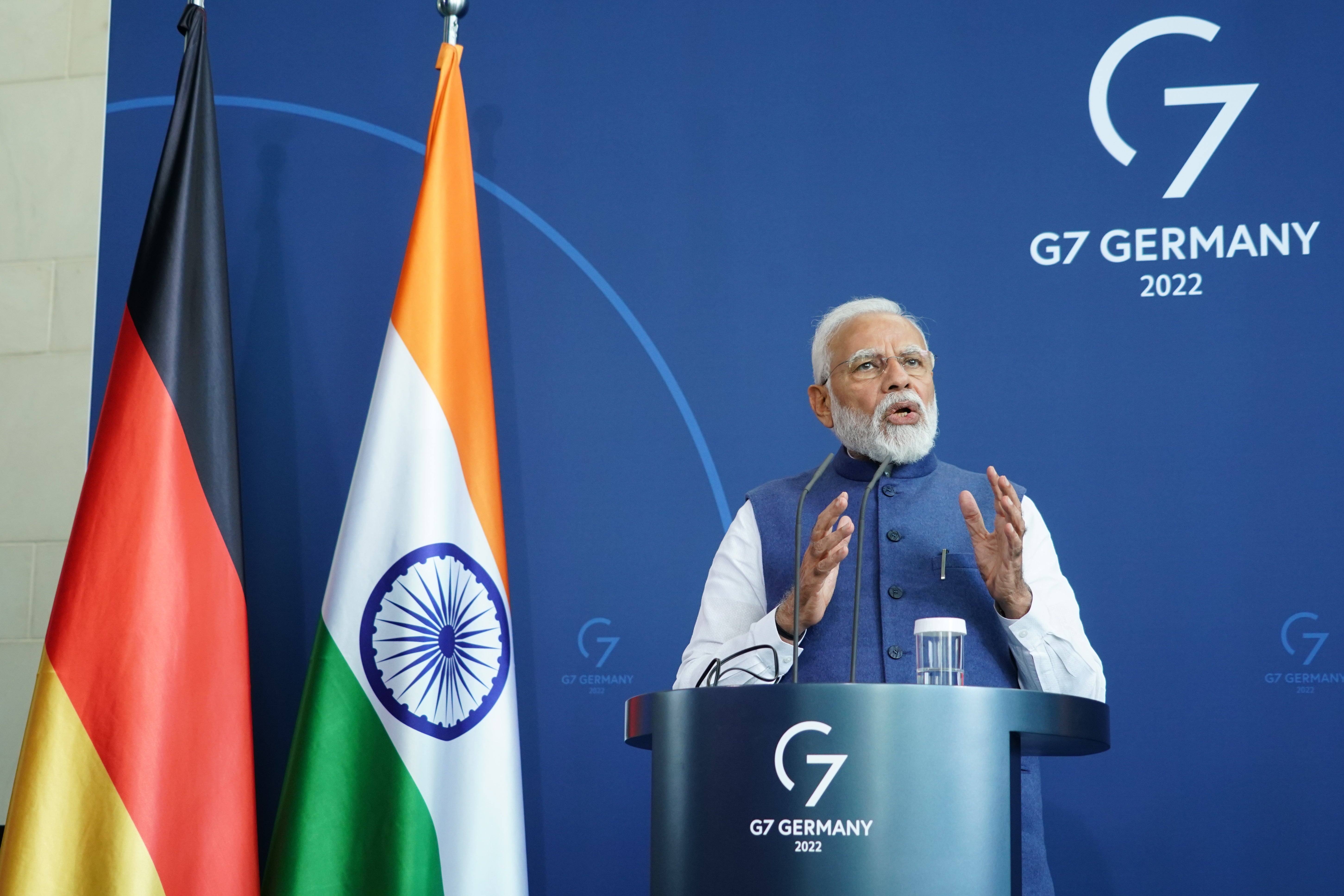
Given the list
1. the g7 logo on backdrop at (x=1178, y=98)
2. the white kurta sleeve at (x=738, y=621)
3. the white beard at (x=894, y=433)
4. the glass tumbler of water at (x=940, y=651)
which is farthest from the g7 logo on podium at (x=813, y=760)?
the g7 logo on backdrop at (x=1178, y=98)

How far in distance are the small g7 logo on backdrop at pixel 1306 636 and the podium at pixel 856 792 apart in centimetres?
150

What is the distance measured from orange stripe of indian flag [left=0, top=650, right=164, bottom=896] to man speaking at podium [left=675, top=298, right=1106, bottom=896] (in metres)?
1.17

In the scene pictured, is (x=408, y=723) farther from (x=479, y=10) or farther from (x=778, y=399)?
(x=479, y=10)

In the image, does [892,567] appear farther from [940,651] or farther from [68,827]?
[68,827]

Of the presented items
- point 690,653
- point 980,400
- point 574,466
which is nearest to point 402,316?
point 574,466

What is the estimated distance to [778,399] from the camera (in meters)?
2.94

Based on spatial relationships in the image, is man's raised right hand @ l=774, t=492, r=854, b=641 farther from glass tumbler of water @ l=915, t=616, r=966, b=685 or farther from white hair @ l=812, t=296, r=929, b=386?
white hair @ l=812, t=296, r=929, b=386

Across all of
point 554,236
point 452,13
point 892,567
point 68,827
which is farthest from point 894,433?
point 68,827

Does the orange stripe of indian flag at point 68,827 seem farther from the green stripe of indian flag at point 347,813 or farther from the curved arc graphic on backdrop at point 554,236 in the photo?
the curved arc graphic on backdrop at point 554,236

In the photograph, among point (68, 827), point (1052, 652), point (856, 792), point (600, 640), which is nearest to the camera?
point (856, 792)

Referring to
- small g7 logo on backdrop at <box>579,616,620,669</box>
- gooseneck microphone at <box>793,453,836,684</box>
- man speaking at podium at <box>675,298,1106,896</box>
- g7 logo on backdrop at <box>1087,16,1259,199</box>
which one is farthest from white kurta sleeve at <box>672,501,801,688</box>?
g7 logo on backdrop at <box>1087,16,1259,199</box>

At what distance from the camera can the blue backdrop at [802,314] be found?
264cm

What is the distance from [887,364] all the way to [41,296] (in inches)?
89.6

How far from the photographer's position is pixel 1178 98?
2.87 metres
